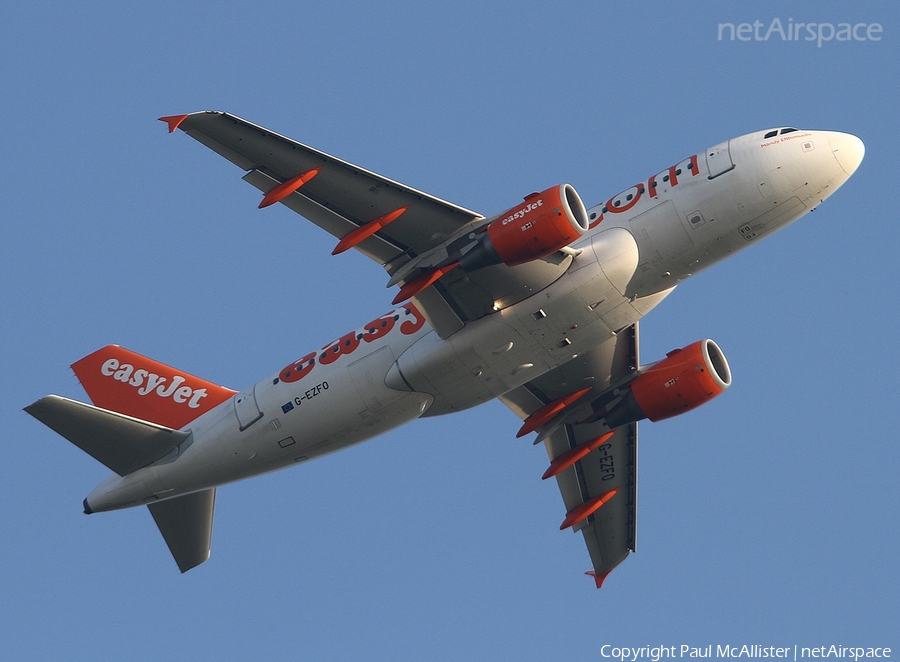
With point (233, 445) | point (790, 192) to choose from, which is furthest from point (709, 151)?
point (233, 445)

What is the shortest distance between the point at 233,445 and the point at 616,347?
49.3 feet

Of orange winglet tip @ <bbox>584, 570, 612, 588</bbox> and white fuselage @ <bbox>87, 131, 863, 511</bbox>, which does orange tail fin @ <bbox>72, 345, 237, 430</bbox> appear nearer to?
white fuselage @ <bbox>87, 131, 863, 511</bbox>

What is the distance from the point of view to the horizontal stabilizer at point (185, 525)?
4603cm

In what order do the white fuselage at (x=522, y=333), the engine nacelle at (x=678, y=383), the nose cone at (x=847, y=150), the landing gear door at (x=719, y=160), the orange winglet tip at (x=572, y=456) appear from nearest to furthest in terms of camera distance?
the nose cone at (x=847, y=150), the white fuselage at (x=522, y=333), the landing gear door at (x=719, y=160), the engine nacelle at (x=678, y=383), the orange winglet tip at (x=572, y=456)

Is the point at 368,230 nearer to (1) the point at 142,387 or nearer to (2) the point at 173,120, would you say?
(2) the point at 173,120

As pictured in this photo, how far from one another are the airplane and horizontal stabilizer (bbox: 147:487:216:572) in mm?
57

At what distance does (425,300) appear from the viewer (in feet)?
133

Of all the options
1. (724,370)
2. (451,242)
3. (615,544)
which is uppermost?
(451,242)

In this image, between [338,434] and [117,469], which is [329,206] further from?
[117,469]

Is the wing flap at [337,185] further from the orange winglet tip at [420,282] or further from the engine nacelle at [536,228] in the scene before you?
the engine nacelle at [536,228]

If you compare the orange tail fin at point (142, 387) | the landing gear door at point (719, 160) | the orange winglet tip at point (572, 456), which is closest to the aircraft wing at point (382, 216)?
the landing gear door at point (719, 160)

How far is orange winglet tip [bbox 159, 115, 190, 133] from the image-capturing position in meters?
36.8

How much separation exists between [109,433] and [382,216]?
1293 cm

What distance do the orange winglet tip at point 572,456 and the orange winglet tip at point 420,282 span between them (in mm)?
11847
